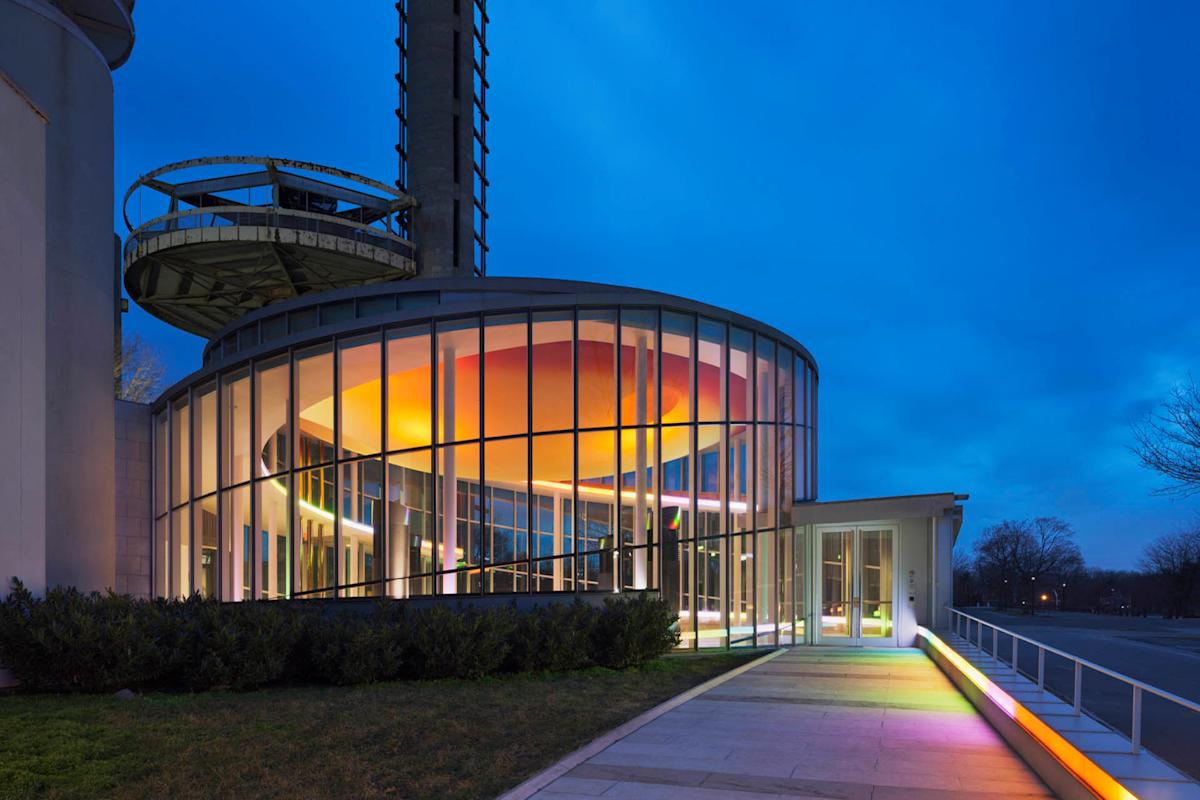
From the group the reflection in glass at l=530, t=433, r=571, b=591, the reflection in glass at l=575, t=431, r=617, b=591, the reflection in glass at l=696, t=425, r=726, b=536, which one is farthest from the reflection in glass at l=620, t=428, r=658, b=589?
the reflection in glass at l=696, t=425, r=726, b=536

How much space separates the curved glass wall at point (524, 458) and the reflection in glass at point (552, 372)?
5 cm

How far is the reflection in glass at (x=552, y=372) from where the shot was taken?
20125 mm

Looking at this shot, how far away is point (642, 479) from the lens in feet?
66.1

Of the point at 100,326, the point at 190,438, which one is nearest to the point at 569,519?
the point at 190,438

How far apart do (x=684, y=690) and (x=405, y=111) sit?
45957 millimetres

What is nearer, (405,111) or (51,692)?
(51,692)

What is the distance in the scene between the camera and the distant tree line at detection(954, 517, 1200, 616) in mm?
82625

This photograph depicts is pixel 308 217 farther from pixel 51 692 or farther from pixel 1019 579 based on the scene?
pixel 1019 579

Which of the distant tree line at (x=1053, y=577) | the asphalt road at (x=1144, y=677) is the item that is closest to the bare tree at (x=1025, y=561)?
the distant tree line at (x=1053, y=577)

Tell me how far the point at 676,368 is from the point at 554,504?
4.64 meters

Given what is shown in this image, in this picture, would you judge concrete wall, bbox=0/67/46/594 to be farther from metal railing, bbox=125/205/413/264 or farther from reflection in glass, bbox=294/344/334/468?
metal railing, bbox=125/205/413/264

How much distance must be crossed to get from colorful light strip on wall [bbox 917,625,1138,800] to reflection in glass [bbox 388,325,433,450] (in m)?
12.6

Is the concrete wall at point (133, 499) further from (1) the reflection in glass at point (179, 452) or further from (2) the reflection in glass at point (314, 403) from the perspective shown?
(2) the reflection in glass at point (314, 403)

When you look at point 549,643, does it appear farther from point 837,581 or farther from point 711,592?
point 837,581
